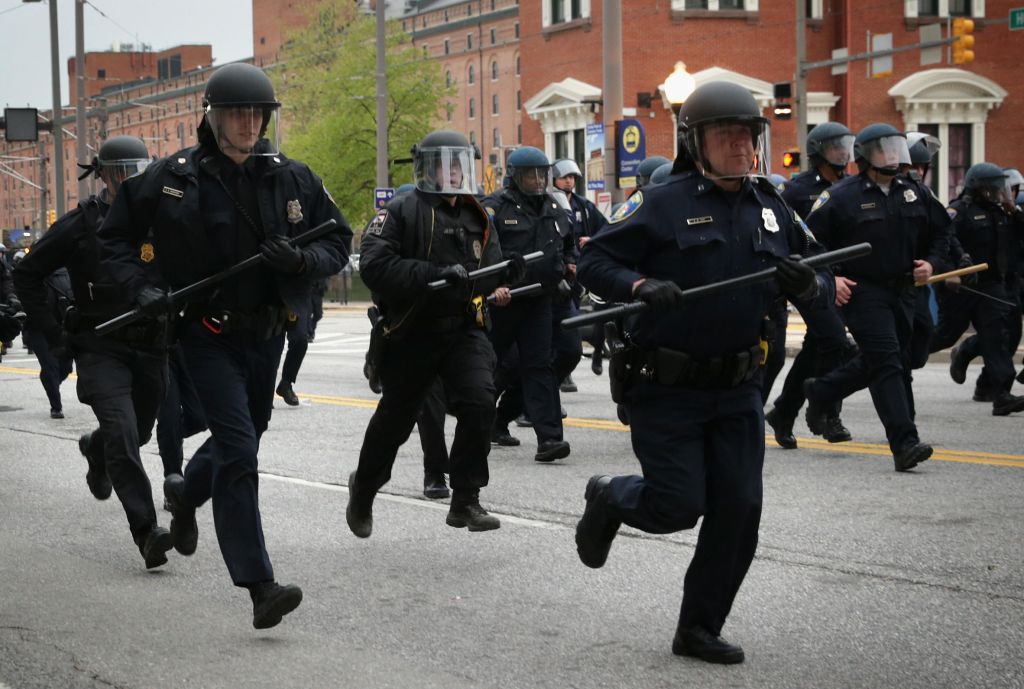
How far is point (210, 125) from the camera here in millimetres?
5992

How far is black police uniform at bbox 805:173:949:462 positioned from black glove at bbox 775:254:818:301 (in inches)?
170

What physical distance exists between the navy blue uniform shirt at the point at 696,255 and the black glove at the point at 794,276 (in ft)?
0.45

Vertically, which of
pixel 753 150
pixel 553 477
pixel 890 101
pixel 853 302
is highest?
pixel 890 101

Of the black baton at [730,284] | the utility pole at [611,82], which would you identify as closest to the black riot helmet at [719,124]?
the black baton at [730,284]

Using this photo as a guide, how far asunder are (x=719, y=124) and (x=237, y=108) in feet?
5.97

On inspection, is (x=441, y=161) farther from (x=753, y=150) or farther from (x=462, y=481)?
(x=753, y=150)

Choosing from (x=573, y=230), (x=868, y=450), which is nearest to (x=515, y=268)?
(x=868, y=450)

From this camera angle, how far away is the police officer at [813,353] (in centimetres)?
1090

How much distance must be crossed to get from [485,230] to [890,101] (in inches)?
1399

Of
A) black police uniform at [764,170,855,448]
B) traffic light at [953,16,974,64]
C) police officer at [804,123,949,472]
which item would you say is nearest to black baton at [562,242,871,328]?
police officer at [804,123,949,472]

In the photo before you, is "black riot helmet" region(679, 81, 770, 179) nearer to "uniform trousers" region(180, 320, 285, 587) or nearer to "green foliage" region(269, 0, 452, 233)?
"uniform trousers" region(180, 320, 285, 587)

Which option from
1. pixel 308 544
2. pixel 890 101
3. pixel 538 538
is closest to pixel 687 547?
pixel 538 538

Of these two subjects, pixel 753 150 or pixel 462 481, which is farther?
pixel 462 481

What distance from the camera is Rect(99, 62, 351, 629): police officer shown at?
19.0 feet
